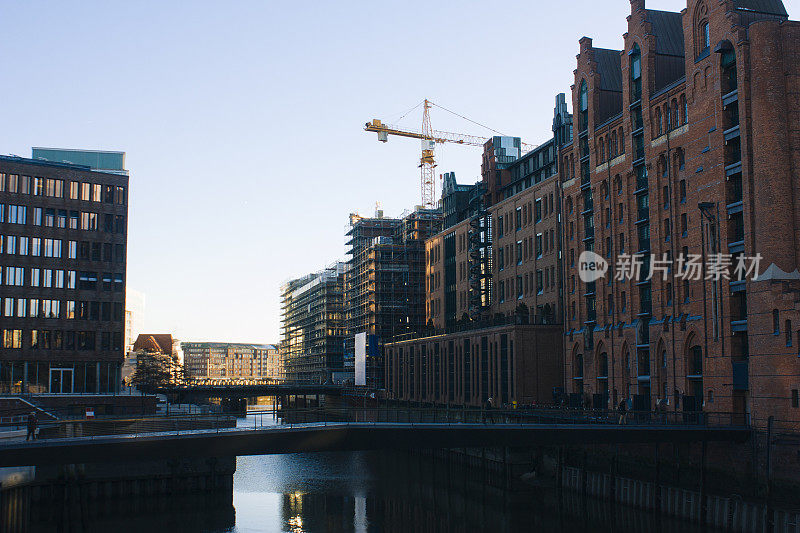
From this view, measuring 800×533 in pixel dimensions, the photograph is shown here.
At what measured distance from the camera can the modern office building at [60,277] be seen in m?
97.1

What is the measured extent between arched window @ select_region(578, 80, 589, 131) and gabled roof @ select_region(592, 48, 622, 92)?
2.04m

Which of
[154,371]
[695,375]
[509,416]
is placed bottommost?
[509,416]

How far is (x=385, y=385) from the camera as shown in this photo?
490ft

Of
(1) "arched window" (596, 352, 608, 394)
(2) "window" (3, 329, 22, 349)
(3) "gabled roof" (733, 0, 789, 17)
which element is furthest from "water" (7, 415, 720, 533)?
(3) "gabled roof" (733, 0, 789, 17)

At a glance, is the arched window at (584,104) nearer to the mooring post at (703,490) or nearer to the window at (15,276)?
the mooring post at (703,490)

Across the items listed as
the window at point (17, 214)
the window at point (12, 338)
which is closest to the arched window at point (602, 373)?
the window at point (12, 338)

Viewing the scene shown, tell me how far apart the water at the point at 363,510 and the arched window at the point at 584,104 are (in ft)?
120

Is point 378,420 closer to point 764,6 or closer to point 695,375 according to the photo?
point 695,375

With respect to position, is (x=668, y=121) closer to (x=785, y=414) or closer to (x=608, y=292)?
(x=608, y=292)

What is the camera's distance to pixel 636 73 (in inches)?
2943

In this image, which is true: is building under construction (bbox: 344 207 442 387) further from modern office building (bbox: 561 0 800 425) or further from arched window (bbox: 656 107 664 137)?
arched window (bbox: 656 107 664 137)

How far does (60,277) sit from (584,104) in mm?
64253

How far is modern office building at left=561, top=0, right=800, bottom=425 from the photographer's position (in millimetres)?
55375

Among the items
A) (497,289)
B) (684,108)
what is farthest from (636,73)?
(497,289)
